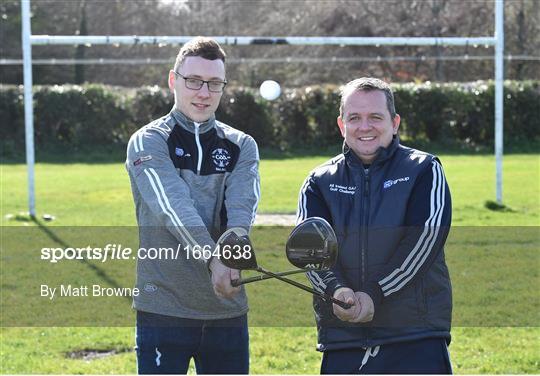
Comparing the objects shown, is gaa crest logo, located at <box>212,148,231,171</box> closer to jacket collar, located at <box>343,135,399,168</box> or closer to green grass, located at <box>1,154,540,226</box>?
jacket collar, located at <box>343,135,399,168</box>

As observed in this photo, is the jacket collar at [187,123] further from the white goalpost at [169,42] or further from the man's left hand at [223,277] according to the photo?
the white goalpost at [169,42]

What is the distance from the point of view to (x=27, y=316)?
8258mm

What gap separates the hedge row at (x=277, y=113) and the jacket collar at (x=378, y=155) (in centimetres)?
2176

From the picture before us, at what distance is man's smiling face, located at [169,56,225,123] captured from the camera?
4.03 meters

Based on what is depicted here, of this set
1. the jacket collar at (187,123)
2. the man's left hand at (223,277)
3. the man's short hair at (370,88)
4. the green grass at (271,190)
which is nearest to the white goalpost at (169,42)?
the green grass at (271,190)

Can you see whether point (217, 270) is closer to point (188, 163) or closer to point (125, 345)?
point (188, 163)

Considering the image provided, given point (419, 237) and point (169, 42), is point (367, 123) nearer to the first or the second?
point (419, 237)

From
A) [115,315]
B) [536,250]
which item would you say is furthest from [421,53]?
[115,315]

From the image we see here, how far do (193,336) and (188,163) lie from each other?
0.71 meters

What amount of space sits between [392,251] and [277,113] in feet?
73.9

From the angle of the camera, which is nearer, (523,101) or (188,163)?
(188,163)

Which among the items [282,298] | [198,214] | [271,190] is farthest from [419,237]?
[271,190]

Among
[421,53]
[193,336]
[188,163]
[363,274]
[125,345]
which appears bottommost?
[125,345]

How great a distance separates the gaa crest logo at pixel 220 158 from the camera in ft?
13.3
